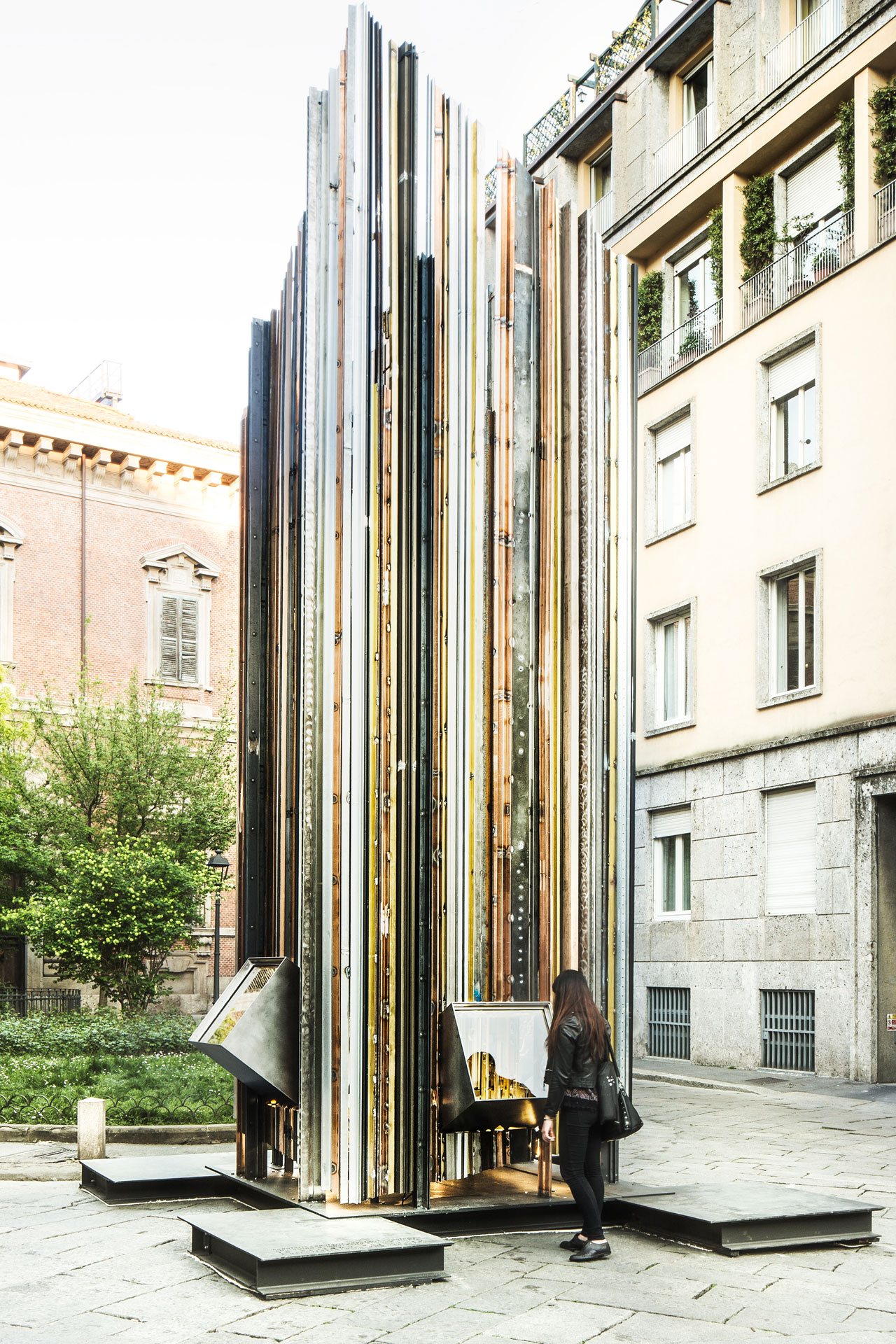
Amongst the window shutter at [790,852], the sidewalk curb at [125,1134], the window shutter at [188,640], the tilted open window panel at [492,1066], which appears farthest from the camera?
the window shutter at [188,640]

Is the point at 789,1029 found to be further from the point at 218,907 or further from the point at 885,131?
the point at 218,907

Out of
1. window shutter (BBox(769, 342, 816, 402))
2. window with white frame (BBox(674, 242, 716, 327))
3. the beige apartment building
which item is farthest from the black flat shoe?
window with white frame (BBox(674, 242, 716, 327))

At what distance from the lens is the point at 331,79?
878 centimetres

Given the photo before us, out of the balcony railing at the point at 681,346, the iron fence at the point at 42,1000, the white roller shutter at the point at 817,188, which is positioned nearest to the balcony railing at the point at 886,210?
the white roller shutter at the point at 817,188

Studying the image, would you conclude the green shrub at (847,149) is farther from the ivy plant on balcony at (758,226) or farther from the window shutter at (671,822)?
the window shutter at (671,822)

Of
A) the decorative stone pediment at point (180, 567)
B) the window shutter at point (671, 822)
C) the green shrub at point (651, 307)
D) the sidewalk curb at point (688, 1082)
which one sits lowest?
the sidewalk curb at point (688, 1082)

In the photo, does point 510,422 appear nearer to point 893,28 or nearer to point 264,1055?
point 264,1055

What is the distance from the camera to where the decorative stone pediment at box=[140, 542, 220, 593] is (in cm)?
3036

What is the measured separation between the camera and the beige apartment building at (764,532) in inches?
739

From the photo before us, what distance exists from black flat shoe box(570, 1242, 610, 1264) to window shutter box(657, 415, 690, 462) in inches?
702

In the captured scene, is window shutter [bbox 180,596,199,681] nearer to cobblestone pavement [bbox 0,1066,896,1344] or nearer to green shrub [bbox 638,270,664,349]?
green shrub [bbox 638,270,664,349]

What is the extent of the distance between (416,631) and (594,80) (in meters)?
22.7

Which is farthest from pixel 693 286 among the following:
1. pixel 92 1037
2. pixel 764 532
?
pixel 92 1037

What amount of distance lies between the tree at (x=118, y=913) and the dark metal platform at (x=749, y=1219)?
15134 mm
